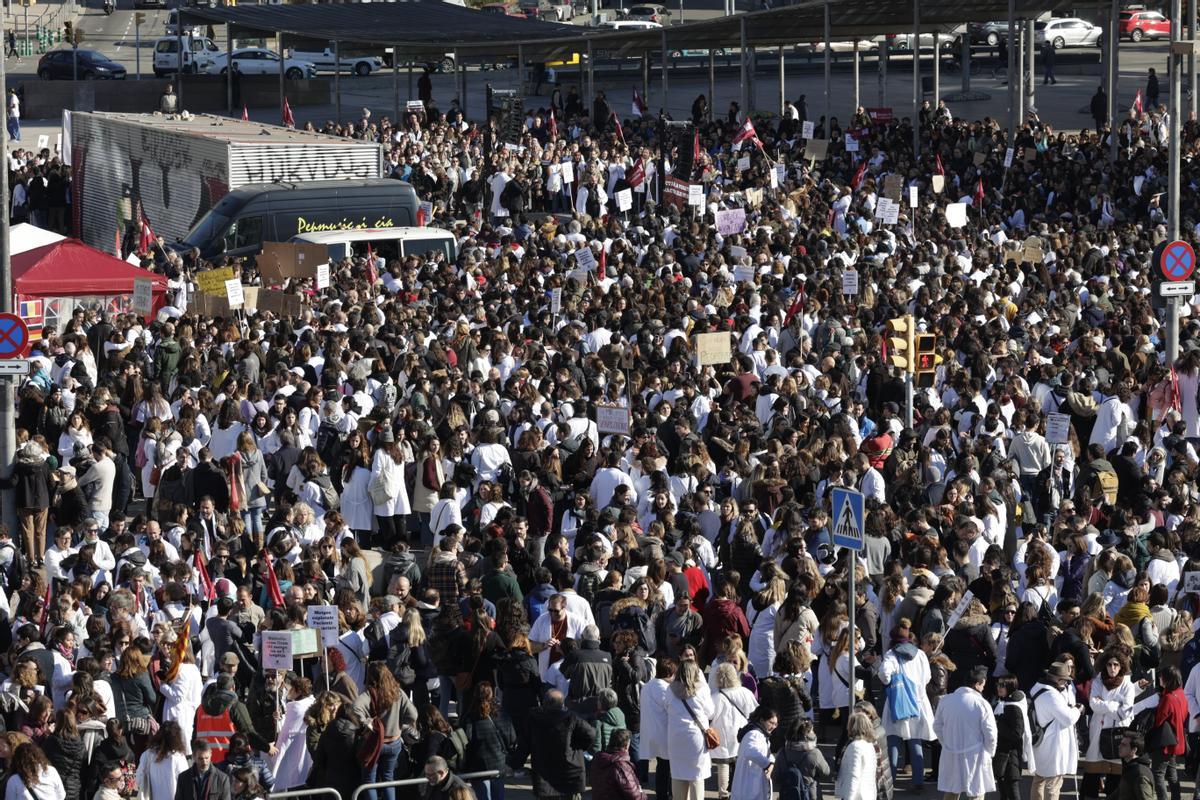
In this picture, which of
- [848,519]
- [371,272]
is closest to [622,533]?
[848,519]

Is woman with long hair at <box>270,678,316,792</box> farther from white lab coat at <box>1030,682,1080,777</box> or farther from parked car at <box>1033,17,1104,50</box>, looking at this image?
parked car at <box>1033,17,1104,50</box>

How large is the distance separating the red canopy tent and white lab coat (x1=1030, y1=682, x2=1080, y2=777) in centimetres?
1528

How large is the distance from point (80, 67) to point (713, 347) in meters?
46.9

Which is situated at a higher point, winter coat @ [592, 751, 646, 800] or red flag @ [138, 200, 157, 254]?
red flag @ [138, 200, 157, 254]

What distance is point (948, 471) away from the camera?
55.7 ft

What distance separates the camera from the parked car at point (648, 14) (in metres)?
78.6

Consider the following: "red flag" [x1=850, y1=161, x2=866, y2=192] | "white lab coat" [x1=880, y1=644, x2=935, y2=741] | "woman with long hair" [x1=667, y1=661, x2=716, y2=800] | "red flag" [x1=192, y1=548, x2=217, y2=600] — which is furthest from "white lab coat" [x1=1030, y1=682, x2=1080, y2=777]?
"red flag" [x1=850, y1=161, x2=866, y2=192]

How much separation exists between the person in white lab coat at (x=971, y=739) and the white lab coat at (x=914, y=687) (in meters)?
0.72

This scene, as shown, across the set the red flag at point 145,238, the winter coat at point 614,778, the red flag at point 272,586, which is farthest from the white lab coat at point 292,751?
the red flag at point 145,238

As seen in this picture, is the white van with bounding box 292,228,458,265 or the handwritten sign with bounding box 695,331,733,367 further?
the white van with bounding box 292,228,458,265

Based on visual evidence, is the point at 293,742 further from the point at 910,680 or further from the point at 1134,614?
the point at 1134,614

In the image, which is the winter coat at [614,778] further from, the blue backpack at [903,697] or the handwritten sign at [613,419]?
the handwritten sign at [613,419]

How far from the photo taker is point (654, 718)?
40.8ft

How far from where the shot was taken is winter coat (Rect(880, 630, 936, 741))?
12977 mm
